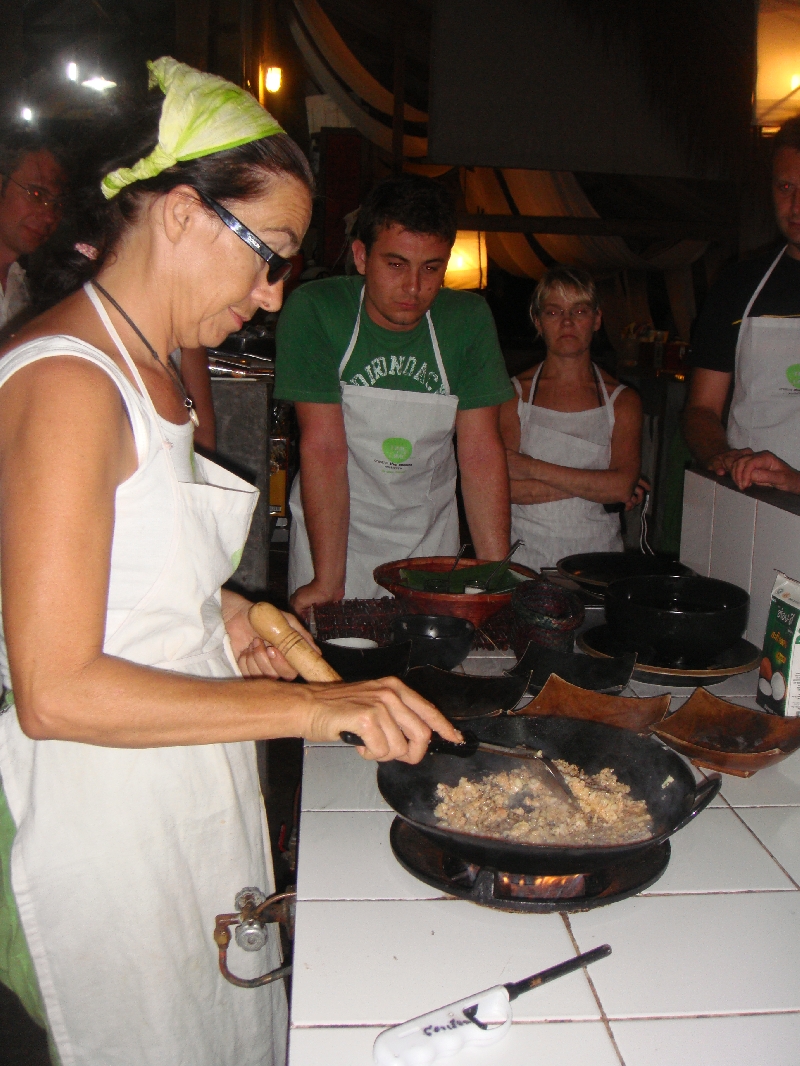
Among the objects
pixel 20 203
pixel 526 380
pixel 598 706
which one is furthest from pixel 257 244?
pixel 526 380

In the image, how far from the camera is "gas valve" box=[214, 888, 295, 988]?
3.89 ft

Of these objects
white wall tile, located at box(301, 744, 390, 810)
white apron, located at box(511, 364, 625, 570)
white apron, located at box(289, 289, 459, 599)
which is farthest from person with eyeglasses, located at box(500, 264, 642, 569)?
white wall tile, located at box(301, 744, 390, 810)

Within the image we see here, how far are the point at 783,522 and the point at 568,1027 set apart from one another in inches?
49.5

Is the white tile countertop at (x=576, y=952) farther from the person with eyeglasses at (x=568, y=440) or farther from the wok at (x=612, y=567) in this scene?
the person with eyeglasses at (x=568, y=440)

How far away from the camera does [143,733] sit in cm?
104

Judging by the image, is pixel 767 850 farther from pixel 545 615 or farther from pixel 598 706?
pixel 545 615

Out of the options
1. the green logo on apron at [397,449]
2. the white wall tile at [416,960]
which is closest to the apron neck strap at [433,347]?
the green logo on apron at [397,449]

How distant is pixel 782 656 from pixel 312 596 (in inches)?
51.1

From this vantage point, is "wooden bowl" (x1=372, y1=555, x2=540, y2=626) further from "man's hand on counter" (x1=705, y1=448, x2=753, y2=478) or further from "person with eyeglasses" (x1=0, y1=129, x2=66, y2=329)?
"person with eyeglasses" (x1=0, y1=129, x2=66, y2=329)

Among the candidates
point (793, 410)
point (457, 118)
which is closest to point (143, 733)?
point (793, 410)

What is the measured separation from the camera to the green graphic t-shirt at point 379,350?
2674 millimetres

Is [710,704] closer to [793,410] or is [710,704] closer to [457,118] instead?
[793,410]

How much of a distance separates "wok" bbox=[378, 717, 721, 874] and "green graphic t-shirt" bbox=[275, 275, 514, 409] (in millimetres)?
1548

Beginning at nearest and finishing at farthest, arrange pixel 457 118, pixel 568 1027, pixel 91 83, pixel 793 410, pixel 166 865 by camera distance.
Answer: pixel 568 1027
pixel 166 865
pixel 793 410
pixel 457 118
pixel 91 83
